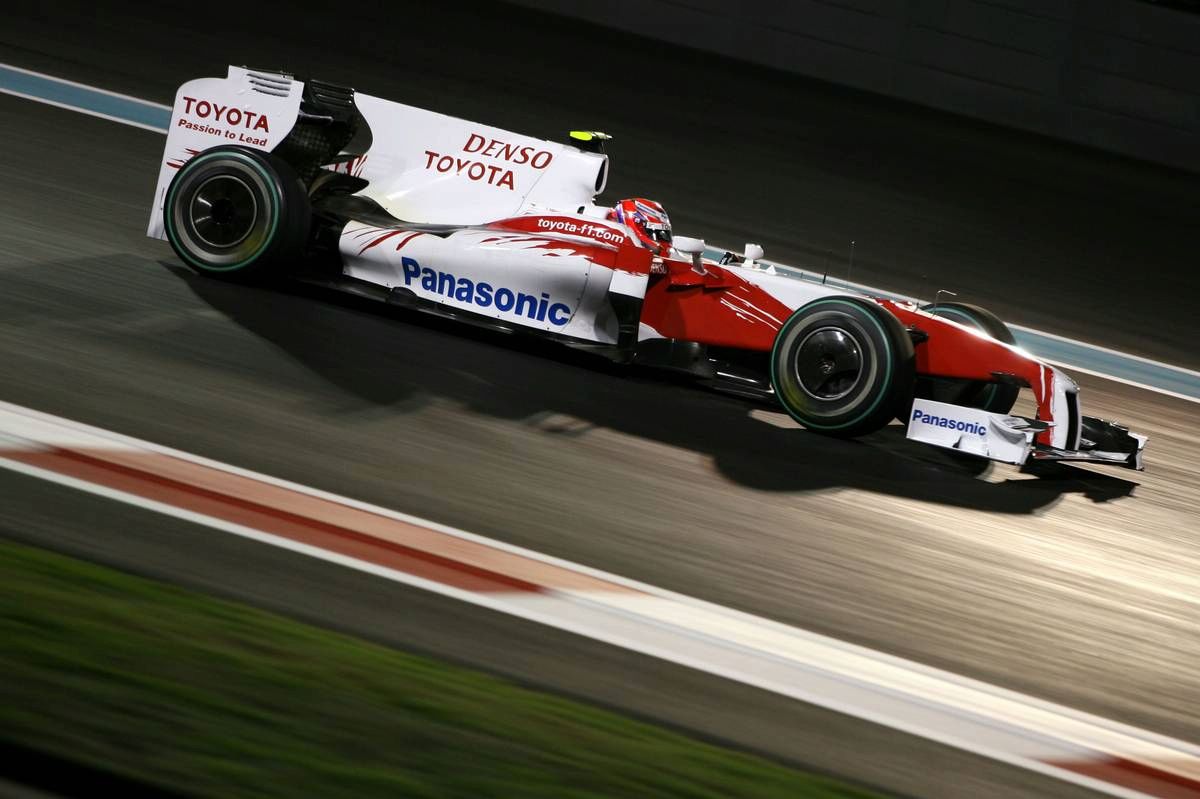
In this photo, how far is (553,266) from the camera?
7020 millimetres

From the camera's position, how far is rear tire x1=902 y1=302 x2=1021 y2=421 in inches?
273

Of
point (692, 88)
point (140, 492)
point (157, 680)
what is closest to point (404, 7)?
point (692, 88)

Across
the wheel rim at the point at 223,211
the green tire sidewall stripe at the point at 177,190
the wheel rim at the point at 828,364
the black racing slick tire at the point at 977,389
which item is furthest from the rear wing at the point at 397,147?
the black racing slick tire at the point at 977,389

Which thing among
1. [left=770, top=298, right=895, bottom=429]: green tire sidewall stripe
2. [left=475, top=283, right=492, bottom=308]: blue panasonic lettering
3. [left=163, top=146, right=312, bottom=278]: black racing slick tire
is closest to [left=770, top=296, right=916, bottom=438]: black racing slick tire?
[left=770, top=298, right=895, bottom=429]: green tire sidewall stripe

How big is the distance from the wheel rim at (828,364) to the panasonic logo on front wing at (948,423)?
0.33 meters

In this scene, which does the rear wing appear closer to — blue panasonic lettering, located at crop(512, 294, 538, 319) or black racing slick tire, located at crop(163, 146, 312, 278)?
black racing slick tire, located at crop(163, 146, 312, 278)

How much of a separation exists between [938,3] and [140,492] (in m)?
16.6

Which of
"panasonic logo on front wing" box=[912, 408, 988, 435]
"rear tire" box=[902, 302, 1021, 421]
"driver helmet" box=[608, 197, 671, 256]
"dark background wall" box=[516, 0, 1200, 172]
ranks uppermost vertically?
"dark background wall" box=[516, 0, 1200, 172]

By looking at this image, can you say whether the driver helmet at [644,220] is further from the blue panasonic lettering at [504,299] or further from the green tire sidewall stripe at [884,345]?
the green tire sidewall stripe at [884,345]

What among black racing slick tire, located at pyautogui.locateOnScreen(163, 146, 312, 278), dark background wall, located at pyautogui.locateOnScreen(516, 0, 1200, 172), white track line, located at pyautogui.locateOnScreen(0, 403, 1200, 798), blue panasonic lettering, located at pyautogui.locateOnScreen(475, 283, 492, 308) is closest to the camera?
white track line, located at pyautogui.locateOnScreen(0, 403, 1200, 798)

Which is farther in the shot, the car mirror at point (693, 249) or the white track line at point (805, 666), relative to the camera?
the car mirror at point (693, 249)

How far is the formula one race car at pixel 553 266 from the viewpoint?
6.63m

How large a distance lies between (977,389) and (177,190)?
3.97 meters

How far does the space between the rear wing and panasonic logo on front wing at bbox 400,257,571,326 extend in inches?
20.1
